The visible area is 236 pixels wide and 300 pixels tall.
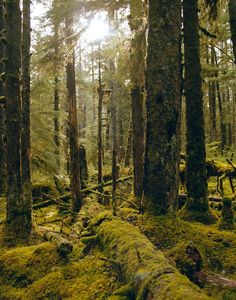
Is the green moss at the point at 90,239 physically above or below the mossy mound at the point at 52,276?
above

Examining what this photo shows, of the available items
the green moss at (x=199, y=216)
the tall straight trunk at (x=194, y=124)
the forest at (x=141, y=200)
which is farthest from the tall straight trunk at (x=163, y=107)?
the tall straight trunk at (x=194, y=124)

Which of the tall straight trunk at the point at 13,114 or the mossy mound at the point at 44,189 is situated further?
the mossy mound at the point at 44,189

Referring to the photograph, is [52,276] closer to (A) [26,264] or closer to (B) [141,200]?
(A) [26,264]

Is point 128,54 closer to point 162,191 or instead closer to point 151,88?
point 151,88

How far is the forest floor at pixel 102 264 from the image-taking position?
470 cm

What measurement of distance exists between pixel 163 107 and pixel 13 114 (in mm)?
3433

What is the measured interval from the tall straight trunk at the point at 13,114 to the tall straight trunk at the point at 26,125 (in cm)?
15

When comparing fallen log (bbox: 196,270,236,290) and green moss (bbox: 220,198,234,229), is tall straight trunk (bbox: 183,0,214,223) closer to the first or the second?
green moss (bbox: 220,198,234,229)

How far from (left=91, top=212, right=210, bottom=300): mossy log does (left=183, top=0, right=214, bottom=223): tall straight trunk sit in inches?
75.7

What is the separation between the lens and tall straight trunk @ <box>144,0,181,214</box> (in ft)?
21.2

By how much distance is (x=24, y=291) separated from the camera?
518cm

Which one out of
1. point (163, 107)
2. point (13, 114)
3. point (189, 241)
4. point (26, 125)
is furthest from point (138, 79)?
point (189, 241)

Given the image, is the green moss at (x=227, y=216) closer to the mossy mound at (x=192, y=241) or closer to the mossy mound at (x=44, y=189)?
the mossy mound at (x=192, y=241)

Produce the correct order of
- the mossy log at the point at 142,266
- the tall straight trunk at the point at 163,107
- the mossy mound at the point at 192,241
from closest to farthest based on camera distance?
the mossy log at the point at 142,266 < the mossy mound at the point at 192,241 < the tall straight trunk at the point at 163,107
